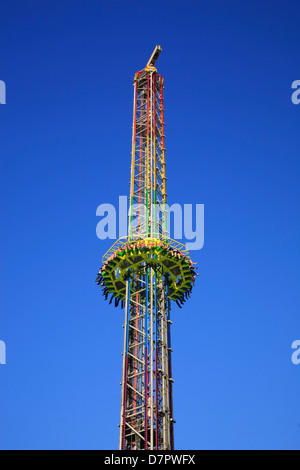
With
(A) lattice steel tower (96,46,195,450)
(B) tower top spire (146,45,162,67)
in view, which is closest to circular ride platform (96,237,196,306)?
(A) lattice steel tower (96,46,195,450)

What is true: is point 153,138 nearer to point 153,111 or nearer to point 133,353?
point 153,111

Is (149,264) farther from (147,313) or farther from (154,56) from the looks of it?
(154,56)

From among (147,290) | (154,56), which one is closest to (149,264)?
(147,290)

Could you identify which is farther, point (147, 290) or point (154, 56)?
point (154, 56)

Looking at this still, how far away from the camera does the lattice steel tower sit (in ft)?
217

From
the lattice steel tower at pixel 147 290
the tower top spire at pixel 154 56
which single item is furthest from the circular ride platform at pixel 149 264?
the tower top spire at pixel 154 56

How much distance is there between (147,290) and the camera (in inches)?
2894

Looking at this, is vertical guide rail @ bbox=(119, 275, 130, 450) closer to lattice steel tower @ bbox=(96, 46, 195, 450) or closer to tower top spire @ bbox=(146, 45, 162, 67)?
lattice steel tower @ bbox=(96, 46, 195, 450)
